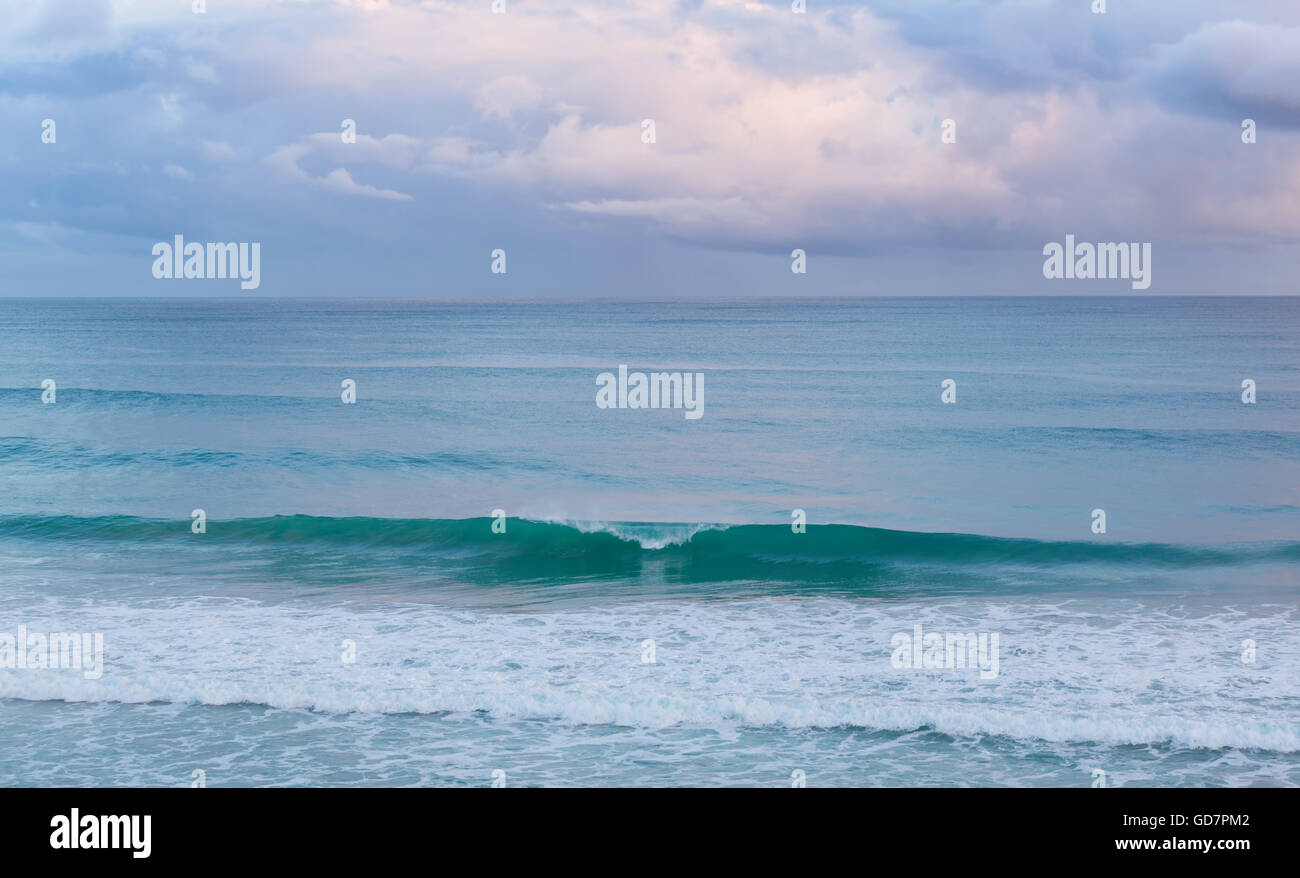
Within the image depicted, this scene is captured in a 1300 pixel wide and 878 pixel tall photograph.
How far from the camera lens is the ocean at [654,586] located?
8.90 metres

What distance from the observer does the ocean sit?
890cm

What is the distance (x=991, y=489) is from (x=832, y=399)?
46.8 feet

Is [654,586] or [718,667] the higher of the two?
[654,586]

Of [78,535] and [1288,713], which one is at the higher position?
[78,535]

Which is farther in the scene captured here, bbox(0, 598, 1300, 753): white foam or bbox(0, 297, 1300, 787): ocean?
bbox(0, 598, 1300, 753): white foam

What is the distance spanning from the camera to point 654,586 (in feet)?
50.6

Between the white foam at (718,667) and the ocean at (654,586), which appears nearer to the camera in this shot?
the ocean at (654,586)

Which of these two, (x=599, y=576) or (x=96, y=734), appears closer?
(x=96, y=734)

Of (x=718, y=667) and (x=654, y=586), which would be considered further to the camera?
(x=654, y=586)
